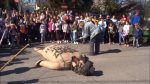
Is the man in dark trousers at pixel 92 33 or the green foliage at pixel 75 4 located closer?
the man in dark trousers at pixel 92 33

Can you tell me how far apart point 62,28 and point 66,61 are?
25.7 ft

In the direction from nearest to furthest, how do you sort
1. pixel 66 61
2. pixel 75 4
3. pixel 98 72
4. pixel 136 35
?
pixel 98 72 → pixel 66 61 → pixel 136 35 → pixel 75 4

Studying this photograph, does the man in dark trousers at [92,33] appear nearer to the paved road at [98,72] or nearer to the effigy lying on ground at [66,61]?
the paved road at [98,72]

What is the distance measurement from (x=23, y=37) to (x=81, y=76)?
8.52m

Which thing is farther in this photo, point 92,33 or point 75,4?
point 75,4

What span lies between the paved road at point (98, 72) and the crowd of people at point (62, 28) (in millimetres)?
2953

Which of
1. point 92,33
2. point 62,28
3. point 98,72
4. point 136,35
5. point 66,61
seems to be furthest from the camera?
point 62,28

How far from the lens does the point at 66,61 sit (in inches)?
488

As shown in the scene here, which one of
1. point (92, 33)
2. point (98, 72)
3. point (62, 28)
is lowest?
point (98, 72)

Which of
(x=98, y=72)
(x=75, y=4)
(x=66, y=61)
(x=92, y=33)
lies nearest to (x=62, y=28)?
(x=92, y=33)

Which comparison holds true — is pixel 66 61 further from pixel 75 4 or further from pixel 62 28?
pixel 75 4

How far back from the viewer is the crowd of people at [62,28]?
18.9m

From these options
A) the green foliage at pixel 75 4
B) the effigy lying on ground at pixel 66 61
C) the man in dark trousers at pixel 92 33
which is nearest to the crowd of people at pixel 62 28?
the man in dark trousers at pixel 92 33

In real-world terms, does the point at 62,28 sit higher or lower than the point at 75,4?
lower
